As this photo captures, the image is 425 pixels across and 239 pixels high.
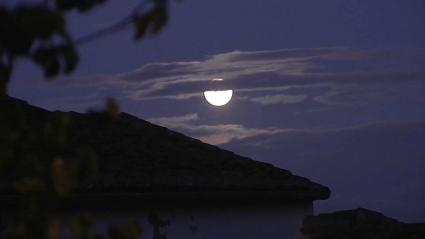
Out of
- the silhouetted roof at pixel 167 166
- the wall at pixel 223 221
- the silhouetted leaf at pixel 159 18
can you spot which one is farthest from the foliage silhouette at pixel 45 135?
the wall at pixel 223 221

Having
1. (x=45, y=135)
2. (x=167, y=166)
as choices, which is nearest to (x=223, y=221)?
(x=167, y=166)

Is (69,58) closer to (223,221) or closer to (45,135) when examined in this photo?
(45,135)

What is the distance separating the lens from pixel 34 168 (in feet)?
11.1

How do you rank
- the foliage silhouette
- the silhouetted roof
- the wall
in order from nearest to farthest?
the foliage silhouette
the silhouetted roof
the wall

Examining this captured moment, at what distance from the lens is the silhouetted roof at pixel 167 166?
38.0ft

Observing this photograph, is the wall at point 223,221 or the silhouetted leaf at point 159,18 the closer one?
the silhouetted leaf at point 159,18

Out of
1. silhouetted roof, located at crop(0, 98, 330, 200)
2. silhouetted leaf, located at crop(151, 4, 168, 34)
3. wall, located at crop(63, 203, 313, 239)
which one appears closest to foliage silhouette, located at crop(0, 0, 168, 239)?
silhouetted leaf, located at crop(151, 4, 168, 34)

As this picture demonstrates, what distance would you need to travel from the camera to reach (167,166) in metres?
12.4

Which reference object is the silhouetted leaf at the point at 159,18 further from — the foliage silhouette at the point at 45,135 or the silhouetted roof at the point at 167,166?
the silhouetted roof at the point at 167,166

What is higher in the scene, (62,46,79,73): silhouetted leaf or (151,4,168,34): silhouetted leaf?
(151,4,168,34): silhouetted leaf

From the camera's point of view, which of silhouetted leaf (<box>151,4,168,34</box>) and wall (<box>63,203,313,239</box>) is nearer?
silhouetted leaf (<box>151,4,168,34</box>)

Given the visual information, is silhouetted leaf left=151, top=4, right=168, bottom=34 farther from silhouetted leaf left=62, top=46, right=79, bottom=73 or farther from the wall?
the wall

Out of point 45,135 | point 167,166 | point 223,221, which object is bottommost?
point 45,135

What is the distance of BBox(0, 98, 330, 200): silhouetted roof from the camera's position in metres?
11.6
